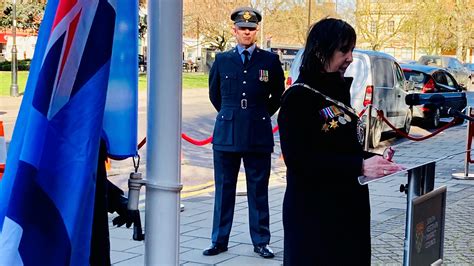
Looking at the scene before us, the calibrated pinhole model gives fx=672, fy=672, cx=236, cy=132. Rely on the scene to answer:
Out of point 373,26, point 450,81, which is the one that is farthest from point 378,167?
point 373,26

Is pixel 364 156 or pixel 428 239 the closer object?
pixel 364 156

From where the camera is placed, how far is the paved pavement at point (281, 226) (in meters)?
5.78

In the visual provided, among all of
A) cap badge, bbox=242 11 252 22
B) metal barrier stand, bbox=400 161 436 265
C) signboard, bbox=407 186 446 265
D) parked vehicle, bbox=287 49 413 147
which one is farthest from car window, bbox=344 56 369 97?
metal barrier stand, bbox=400 161 436 265

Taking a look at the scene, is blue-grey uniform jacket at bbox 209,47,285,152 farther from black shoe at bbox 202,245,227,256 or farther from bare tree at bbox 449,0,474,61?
bare tree at bbox 449,0,474,61

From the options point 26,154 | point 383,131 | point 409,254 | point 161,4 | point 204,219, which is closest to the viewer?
point 26,154

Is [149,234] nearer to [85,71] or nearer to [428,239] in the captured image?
[85,71]

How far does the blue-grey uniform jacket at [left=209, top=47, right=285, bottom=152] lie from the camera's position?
19.2 feet

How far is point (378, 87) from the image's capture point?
14617 millimetres

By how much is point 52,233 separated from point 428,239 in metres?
2.34

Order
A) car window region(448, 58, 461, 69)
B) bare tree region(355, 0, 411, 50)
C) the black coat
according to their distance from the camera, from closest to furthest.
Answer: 1. the black coat
2. car window region(448, 58, 461, 69)
3. bare tree region(355, 0, 411, 50)

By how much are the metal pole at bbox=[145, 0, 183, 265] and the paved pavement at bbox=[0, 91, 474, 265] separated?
117 cm

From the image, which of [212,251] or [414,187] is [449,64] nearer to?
[212,251]

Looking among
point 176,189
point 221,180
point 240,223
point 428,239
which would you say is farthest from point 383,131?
point 176,189

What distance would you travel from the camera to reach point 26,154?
1.98 meters
